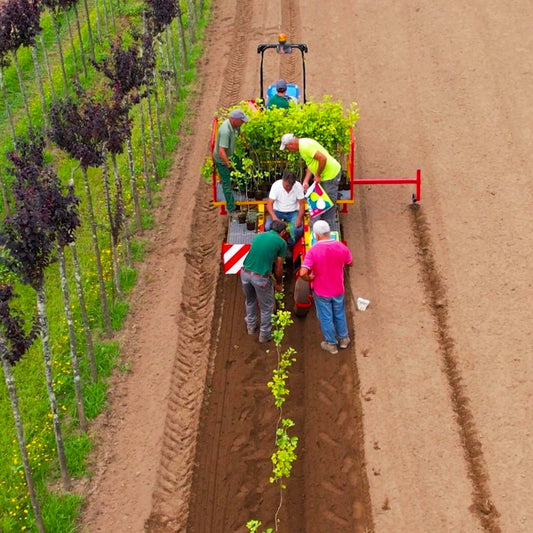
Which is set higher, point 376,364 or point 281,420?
point 376,364

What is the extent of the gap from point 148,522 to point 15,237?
3.44m

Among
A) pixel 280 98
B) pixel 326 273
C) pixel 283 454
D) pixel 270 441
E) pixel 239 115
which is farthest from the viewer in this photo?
pixel 280 98

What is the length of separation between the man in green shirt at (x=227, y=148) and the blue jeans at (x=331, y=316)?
106 inches

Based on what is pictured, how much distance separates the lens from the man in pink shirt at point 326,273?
10781 millimetres

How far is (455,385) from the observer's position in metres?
10.7

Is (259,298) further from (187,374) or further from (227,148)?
(227,148)

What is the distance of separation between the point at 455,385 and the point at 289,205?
139 inches

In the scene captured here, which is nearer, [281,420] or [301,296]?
[281,420]

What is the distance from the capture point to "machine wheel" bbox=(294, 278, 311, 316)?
11.8 meters

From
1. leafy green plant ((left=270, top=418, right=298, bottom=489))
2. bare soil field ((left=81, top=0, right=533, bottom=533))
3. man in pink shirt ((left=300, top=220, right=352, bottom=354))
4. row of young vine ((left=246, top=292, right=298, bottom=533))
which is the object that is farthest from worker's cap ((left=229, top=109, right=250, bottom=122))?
leafy green plant ((left=270, top=418, right=298, bottom=489))

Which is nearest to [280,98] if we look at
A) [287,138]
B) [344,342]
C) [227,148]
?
[227,148]

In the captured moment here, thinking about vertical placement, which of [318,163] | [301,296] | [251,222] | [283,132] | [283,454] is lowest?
[283,454]

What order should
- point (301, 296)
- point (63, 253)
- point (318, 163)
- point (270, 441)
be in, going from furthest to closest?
point (318, 163), point (301, 296), point (63, 253), point (270, 441)

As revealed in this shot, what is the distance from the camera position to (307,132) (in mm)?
12695
